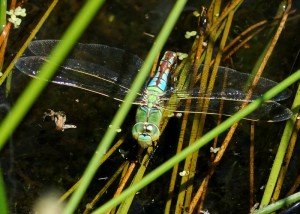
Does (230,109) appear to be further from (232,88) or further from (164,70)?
(164,70)

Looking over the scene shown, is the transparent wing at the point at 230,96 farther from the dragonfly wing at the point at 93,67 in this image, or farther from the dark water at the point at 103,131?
the dragonfly wing at the point at 93,67

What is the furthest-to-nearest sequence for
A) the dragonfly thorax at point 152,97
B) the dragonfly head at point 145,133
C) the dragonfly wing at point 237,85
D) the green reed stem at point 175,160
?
the dragonfly thorax at point 152,97 < the dragonfly wing at point 237,85 < the dragonfly head at point 145,133 < the green reed stem at point 175,160

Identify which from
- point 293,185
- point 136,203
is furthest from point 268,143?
point 136,203

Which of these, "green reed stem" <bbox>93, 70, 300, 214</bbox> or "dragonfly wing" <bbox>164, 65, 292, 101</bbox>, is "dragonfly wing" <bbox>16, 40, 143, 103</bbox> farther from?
"green reed stem" <bbox>93, 70, 300, 214</bbox>

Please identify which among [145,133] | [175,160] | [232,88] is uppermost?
[232,88]

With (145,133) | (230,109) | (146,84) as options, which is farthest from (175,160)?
(146,84)

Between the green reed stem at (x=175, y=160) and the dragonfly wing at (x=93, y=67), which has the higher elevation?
the dragonfly wing at (x=93, y=67)

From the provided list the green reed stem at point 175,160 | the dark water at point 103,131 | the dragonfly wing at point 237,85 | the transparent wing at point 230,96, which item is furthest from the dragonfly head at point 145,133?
the green reed stem at point 175,160
